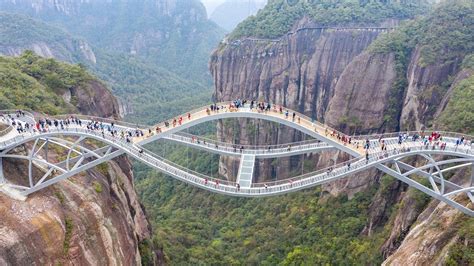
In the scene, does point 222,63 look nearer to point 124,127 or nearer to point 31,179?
point 124,127

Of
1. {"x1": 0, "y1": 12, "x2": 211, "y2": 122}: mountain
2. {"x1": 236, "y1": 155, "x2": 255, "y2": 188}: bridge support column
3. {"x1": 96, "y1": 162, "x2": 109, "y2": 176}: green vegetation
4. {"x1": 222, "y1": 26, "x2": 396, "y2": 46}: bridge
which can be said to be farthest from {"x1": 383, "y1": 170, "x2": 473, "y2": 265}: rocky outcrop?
{"x1": 0, "y1": 12, "x2": 211, "y2": 122}: mountain

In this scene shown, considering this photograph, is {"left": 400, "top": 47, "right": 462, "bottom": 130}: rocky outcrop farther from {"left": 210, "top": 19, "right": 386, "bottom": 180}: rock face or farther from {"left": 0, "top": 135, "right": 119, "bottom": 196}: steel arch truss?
{"left": 0, "top": 135, "right": 119, "bottom": 196}: steel arch truss

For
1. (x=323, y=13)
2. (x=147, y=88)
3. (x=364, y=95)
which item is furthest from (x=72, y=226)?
(x=147, y=88)

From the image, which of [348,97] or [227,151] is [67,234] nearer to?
[227,151]

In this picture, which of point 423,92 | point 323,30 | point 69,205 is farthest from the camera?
point 323,30

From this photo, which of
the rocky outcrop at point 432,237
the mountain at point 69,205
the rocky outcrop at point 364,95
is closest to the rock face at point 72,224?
the mountain at point 69,205

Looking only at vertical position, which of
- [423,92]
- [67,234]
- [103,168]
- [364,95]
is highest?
[423,92]
